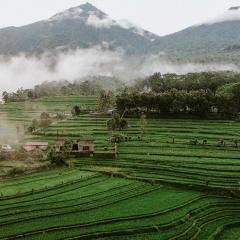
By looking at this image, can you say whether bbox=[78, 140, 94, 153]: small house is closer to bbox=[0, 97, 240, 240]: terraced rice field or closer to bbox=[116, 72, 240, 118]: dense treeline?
bbox=[0, 97, 240, 240]: terraced rice field

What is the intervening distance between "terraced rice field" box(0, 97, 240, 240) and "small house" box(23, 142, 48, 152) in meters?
8.79

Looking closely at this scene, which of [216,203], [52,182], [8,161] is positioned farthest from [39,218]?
[8,161]

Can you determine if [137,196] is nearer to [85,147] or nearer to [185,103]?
[85,147]

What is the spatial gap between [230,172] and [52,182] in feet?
75.6

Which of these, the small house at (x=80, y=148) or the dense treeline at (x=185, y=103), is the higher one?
the dense treeline at (x=185, y=103)

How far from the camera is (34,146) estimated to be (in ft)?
286

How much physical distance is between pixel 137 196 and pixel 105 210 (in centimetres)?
673

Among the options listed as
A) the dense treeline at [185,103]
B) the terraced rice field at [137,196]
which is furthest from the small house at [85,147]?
the dense treeline at [185,103]

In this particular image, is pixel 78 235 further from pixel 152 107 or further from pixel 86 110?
pixel 86 110

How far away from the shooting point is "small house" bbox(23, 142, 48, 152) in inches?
→ 3380

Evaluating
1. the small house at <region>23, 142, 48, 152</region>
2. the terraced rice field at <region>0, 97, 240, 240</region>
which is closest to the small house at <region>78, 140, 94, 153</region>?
the terraced rice field at <region>0, 97, 240, 240</region>

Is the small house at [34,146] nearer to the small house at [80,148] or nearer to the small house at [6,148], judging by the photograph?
the small house at [6,148]

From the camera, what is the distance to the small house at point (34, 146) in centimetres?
8586

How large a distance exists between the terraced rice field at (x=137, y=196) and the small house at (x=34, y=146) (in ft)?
28.8
